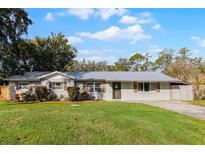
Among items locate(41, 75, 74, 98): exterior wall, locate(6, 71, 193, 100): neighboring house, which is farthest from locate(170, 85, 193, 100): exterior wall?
locate(41, 75, 74, 98): exterior wall

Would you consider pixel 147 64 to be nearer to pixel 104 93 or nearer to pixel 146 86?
pixel 146 86

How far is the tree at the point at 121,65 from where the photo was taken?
42.4 meters

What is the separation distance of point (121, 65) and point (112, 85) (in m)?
16.4

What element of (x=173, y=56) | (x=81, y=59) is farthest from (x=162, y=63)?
(x=81, y=59)

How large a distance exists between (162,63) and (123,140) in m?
33.1

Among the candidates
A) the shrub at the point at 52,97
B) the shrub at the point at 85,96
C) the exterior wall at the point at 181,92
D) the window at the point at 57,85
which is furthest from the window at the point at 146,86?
the shrub at the point at 52,97

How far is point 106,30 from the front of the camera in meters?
29.2

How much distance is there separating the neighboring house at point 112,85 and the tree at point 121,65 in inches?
599

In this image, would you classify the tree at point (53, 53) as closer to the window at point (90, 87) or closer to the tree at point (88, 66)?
the tree at point (88, 66)

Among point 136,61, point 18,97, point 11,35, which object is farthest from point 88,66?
point 11,35

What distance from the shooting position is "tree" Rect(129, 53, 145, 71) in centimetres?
4280

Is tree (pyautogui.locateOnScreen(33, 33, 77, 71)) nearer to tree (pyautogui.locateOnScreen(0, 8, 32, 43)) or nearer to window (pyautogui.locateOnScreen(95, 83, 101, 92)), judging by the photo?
tree (pyautogui.locateOnScreen(0, 8, 32, 43))

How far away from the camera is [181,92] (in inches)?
1049
